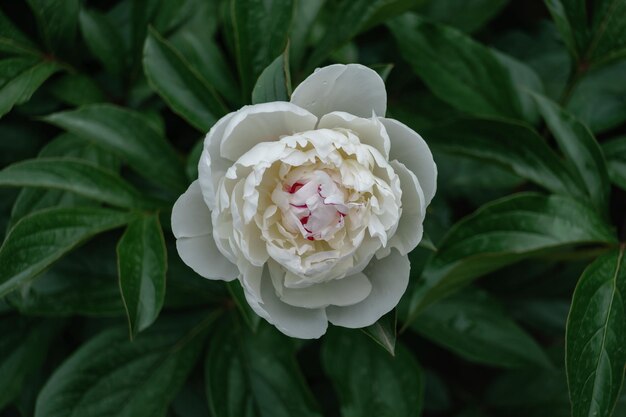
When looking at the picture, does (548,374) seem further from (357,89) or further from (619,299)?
(357,89)

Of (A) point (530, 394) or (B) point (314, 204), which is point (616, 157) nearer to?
(A) point (530, 394)

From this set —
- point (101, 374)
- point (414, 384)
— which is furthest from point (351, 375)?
point (101, 374)

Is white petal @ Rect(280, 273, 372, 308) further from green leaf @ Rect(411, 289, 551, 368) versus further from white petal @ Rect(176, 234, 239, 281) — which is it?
green leaf @ Rect(411, 289, 551, 368)

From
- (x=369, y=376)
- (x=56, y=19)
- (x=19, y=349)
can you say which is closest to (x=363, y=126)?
(x=369, y=376)

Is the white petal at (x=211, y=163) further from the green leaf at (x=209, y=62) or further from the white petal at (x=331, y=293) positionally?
the green leaf at (x=209, y=62)

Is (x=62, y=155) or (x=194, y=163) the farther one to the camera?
(x=62, y=155)

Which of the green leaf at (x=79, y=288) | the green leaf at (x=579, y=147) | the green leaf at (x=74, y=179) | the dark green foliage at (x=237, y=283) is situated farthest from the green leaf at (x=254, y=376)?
the green leaf at (x=579, y=147)

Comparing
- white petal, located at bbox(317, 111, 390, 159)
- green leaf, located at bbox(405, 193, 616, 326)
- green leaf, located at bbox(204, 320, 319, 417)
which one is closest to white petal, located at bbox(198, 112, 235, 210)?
white petal, located at bbox(317, 111, 390, 159)
